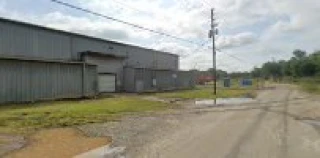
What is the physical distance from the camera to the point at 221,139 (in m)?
11.7

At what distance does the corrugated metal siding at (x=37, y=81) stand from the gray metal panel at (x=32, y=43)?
16.9 ft

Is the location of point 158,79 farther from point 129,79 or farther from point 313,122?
point 313,122

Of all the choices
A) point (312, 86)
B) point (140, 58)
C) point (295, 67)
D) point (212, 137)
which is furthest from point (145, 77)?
point (295, 67)

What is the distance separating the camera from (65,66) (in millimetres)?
29266

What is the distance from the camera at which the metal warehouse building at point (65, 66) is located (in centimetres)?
2509

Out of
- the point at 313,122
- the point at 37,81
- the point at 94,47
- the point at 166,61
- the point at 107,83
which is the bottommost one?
the point at 313,122

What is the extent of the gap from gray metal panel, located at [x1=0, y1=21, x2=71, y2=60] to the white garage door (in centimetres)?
528

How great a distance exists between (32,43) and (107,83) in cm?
1161

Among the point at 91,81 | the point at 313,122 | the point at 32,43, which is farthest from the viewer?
the point at 32,43

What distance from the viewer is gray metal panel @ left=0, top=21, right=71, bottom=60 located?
30344 mm

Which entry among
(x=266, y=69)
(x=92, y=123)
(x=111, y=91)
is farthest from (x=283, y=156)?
(x=266, y=69)

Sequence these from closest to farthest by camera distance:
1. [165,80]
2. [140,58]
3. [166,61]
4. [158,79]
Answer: [158,79]
[165,80]
[140,58]
[166,61]

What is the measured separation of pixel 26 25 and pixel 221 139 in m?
25.8

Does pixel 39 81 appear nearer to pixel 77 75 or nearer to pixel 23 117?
pixel 77 75
